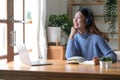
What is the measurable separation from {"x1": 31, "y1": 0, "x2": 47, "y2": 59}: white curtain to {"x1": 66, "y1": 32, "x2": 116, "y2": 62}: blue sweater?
5.20 feet

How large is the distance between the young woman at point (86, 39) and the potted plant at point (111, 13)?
8.41 ft

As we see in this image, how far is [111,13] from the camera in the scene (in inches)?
207

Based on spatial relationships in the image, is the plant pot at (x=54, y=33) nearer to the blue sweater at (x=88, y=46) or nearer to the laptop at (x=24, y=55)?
the blue sweater at (x=88, y=46)

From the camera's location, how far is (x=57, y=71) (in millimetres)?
1982

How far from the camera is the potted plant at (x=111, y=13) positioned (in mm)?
5234

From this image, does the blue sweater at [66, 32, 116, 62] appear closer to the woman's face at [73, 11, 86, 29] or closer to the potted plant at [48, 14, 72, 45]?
the woman's face at [73, 11, 86, 29]

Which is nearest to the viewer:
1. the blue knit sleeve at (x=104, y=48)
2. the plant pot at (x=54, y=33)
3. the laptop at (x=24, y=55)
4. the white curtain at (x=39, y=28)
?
the laptop at (x=24, y=55)

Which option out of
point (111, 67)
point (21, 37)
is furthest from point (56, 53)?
point (111, 67)

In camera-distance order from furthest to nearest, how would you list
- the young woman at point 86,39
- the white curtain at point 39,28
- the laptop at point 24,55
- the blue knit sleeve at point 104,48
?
the white curtain at point 39,28
the young woman at point 86,39
the blue knit sleeve at point 104,48
the laptop at point 24,55

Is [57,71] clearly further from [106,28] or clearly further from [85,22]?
[106,28]

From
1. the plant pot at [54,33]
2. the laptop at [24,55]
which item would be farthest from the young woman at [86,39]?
the plant pot at [54,33]

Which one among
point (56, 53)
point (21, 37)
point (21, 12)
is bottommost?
point (56, 53)

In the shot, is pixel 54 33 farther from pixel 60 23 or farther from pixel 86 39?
pixel 86 39

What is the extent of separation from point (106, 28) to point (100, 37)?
→ 2.96 meters
